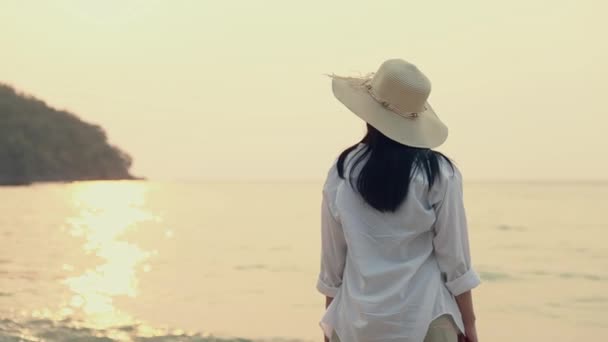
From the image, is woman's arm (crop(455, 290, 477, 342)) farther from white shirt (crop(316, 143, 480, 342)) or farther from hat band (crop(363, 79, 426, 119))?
hat band (crop(363, 79, 426, 119))

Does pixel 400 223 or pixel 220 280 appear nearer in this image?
pixel 400 223

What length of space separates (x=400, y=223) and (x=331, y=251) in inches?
10.5

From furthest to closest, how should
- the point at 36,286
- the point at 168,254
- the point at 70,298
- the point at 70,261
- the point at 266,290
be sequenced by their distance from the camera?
the point at 168,254 → the point at 70,261 → the point at 266,290 → the point at 36,286 → the point at 70,298

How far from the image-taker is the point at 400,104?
2779 mm

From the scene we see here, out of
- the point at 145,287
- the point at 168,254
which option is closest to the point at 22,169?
the point at 168,254

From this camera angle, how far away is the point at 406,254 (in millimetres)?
2709

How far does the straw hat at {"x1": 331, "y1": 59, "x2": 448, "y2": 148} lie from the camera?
274cm

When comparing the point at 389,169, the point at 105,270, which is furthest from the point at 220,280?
the point at 389,169

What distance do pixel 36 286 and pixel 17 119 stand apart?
195ft

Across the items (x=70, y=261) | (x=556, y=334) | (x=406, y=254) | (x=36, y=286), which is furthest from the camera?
(x=70, y=261)

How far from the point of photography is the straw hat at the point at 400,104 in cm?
274

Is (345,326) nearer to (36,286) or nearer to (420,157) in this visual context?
(420,157)

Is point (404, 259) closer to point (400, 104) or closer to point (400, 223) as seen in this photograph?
point (400, 223)

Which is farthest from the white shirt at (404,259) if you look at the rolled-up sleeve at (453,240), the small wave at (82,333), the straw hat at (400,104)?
the small wave at (82,333)
